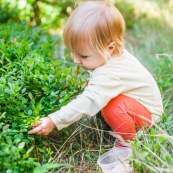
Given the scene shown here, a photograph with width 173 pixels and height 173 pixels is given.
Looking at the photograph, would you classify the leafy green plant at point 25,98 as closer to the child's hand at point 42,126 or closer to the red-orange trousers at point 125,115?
the child's hand at point 42,126

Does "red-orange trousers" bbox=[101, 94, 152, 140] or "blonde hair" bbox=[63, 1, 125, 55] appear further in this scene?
"red-orange trousers" bbox=[101, 94, 152, 140]

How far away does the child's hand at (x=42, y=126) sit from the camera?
2229 millimetres

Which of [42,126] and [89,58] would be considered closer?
[42,126]

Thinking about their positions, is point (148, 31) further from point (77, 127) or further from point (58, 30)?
point (77, 127)

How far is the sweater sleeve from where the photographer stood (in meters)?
2.32

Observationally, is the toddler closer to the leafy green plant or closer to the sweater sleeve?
the sweater sleeve

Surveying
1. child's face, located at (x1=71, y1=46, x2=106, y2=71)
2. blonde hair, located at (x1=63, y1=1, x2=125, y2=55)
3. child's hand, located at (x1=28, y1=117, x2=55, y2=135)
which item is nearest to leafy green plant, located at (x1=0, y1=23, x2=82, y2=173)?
child's hand, located at (x1=28, y1=117, x2=55, y2=135)

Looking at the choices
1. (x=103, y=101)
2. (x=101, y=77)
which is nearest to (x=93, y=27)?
(x=101, y=77)

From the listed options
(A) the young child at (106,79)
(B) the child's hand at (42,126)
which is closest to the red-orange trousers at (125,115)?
(A) the young child at (106,79)

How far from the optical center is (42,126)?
2256 mm

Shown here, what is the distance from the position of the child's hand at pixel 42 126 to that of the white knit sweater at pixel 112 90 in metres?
0.03

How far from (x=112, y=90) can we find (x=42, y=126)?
→ 492mm

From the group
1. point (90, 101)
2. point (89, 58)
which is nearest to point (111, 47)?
point (89, 58)

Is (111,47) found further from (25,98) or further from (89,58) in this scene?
(25,98)
